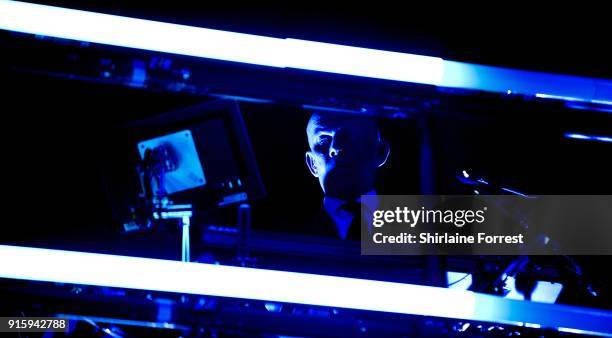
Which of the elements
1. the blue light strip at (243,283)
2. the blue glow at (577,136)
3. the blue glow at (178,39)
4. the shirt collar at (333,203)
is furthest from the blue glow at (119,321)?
the blue glow at (577,136)

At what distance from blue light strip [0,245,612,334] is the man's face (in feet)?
2.00

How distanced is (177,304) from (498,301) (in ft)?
2.08

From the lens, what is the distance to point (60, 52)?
1126 mm

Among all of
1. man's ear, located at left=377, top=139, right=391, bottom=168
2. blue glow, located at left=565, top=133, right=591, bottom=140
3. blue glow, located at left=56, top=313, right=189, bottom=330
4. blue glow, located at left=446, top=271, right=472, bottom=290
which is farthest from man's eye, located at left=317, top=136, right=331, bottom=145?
blue glow, located at left=56, top=313, right=189, bottom=330

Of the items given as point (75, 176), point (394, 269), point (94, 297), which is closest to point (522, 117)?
point (394, 269)

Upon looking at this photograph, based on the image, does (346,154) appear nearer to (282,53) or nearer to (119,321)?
(282,53)

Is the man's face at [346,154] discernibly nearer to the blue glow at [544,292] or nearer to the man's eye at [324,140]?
the man's eye at [324,140]

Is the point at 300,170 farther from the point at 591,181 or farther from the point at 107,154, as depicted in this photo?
the point at 591,181

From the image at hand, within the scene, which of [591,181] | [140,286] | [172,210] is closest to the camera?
[140,286]

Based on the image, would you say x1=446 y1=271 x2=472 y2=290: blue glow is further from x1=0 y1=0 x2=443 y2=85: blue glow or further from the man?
x1=0 y1=0 x2=443 y2=85: blue glow

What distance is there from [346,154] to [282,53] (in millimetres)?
479

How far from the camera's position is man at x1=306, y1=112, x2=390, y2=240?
1.48 metres

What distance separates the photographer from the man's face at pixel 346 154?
58.2 inches

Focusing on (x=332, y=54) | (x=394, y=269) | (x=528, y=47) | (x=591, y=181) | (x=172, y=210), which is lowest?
(x=394, y=269)
